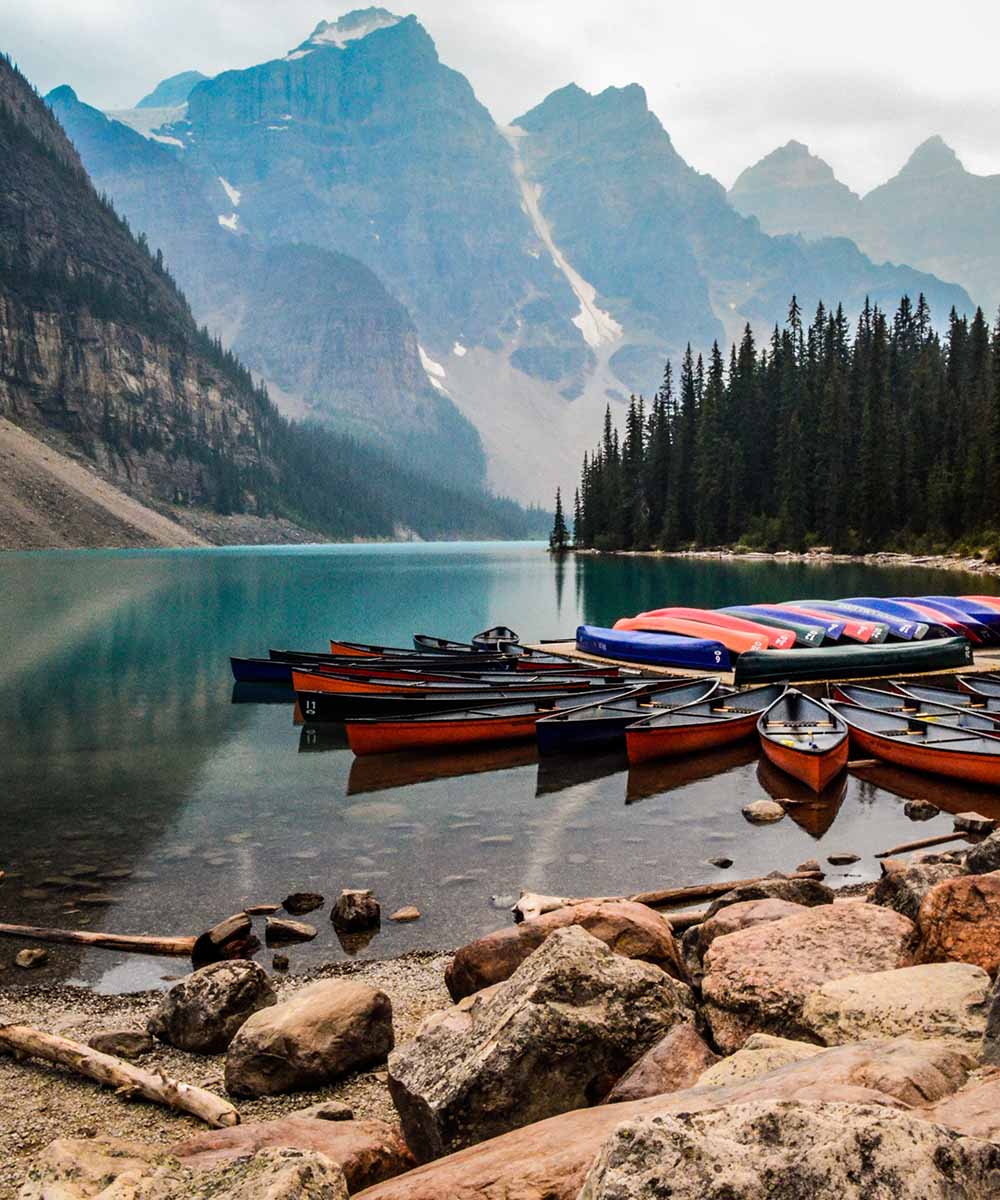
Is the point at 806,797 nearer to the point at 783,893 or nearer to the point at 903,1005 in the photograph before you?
the point at 783,893

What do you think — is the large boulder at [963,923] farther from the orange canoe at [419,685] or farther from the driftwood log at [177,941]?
the orange canoe at [419,685]

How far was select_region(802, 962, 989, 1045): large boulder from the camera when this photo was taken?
6.13 metres

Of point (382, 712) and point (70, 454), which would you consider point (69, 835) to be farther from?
point (70, 454)

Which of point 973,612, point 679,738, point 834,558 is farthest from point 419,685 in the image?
point 834,558

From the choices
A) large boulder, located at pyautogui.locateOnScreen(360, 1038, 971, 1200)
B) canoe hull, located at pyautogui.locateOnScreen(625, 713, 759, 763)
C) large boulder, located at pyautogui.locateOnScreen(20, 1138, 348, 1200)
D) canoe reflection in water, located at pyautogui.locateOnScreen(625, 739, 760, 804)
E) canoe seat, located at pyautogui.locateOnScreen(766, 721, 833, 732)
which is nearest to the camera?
large boulder, located at pyautogui.locateOnScreen(360, 1038, 971, 1200)

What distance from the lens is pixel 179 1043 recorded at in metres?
9.26

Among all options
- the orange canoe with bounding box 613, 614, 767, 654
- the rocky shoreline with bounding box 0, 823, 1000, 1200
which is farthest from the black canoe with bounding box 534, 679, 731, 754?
the rocky shoreline with bounding box 0, 823, 1000, 1200

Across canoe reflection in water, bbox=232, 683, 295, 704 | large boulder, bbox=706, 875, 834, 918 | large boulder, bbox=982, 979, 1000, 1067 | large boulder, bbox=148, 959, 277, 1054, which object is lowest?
canoe reflection in water, bbox=232, 683, 295, 704

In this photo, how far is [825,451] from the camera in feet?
393

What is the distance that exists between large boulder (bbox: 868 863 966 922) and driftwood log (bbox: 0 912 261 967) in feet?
25.6

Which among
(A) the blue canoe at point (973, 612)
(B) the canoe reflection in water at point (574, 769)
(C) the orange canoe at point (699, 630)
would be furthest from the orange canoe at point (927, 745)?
(A) the blue canoe at point (973, 612)

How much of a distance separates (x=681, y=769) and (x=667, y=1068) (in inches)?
672

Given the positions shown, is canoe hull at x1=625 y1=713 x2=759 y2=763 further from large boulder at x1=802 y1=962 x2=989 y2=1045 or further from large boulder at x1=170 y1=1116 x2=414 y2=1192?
large boulder at x1=170 y1=1116 x2=414 y2=1192

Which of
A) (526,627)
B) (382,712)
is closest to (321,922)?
(382,712)
